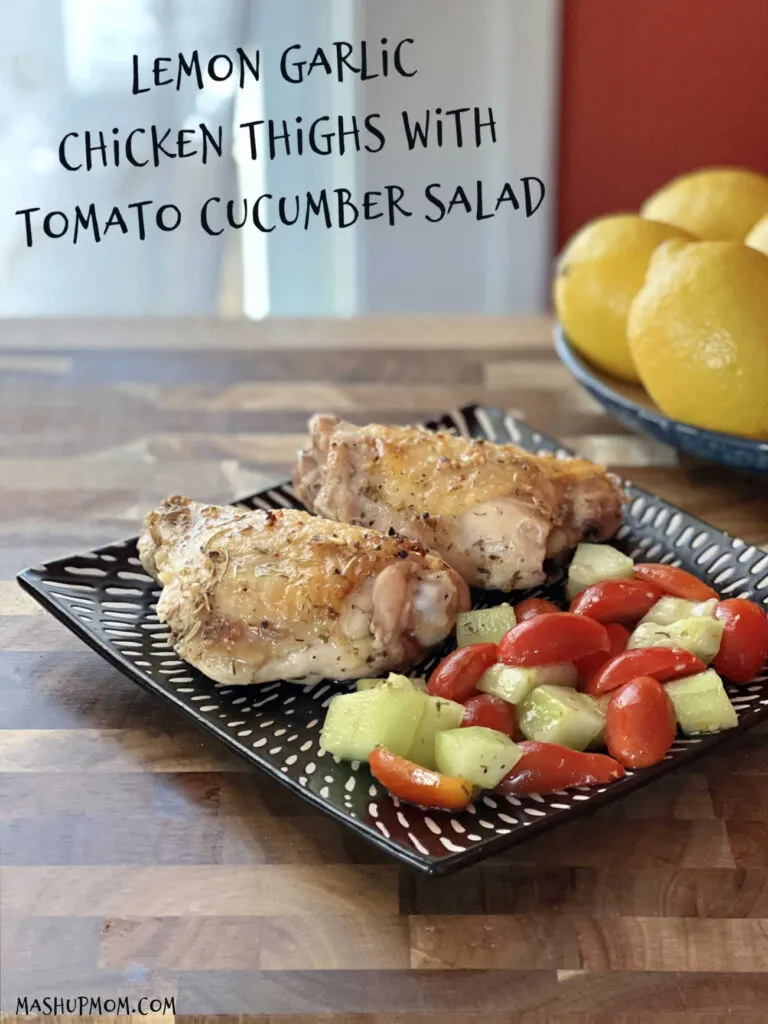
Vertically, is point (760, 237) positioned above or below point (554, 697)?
above

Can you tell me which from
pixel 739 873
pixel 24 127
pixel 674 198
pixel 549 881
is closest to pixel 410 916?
pixel 549 881

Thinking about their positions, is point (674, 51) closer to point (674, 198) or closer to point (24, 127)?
point (674, 198)

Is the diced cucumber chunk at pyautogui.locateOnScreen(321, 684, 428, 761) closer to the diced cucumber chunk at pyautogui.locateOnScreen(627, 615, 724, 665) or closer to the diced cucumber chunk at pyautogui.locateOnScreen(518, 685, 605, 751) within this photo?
the diced cucumber chunk at pyautogui.locateOnScreen(518, 685, 605, 751)

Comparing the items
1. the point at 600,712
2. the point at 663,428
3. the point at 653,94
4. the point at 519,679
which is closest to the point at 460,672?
the point at 519,679

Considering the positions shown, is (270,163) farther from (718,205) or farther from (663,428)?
(663,428)

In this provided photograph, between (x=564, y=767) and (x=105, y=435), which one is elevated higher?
(x=564, y=767)
